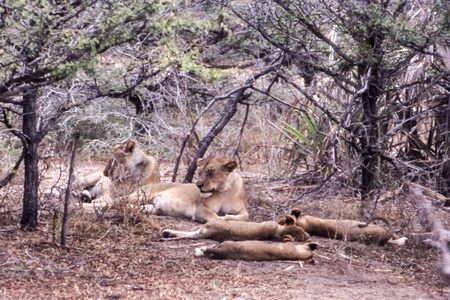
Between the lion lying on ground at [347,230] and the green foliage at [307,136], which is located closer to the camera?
the lion lying on ground at [347,230]

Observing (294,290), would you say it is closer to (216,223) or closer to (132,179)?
(216,223)

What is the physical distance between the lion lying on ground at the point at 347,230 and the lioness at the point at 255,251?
0.72 metres

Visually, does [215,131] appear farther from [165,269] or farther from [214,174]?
[165,269]

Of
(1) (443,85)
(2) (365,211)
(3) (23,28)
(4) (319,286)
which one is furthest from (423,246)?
(3) (23,28)

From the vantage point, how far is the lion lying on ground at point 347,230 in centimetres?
625

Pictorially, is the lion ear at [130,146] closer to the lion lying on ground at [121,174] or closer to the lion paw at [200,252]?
the lion lying on ground at [121,174]

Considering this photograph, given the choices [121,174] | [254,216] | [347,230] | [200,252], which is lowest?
[254,216]

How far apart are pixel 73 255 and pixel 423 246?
10.7 feet

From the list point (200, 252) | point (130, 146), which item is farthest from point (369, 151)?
point (130, 146)

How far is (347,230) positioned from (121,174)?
2985mm

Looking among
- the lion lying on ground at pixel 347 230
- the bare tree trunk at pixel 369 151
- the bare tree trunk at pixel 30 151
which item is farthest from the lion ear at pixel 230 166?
the bare tree trunk at pixel 30 151

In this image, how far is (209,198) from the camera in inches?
281

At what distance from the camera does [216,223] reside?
19.7 ft

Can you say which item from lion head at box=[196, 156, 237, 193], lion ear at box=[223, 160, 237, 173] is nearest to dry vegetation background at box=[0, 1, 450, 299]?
lion head at box=[196, 156, 237, 193]
